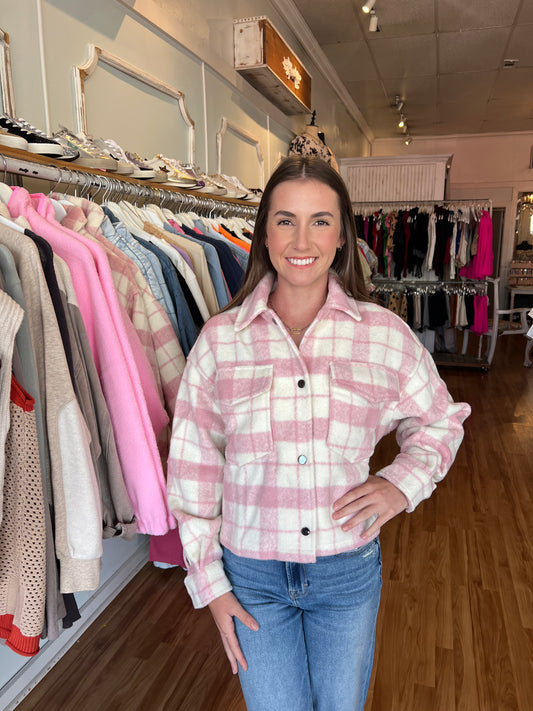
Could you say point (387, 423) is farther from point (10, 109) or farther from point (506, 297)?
point (506, 297)

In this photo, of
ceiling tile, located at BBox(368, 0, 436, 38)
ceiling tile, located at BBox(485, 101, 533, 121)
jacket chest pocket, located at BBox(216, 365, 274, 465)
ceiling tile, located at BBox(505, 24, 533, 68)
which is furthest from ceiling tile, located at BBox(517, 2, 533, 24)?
jacket chest pocket, located at BBox(216, 365, 274, 465)

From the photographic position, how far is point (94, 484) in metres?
1.05

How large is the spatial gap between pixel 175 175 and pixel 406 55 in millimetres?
4342

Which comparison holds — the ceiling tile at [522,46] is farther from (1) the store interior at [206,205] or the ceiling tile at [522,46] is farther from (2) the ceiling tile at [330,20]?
(2) the ceiling tile at [330,20]

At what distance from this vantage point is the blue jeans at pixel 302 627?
101 cm

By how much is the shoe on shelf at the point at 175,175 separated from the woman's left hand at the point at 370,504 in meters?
1.43

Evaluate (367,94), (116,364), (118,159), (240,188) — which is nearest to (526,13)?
(367,94)

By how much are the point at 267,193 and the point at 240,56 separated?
2.71 metres

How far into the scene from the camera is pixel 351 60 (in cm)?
547

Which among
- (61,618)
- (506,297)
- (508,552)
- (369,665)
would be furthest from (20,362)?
(506,297)

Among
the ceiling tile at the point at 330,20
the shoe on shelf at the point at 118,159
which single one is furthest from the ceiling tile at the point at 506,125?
the shoe on shelf at the point at 118,159

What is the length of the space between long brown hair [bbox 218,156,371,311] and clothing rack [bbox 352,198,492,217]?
4.96 metres

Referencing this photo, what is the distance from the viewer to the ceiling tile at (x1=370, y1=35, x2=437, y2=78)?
4949mm

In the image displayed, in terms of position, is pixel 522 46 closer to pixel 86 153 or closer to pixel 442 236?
pixel 442 236
